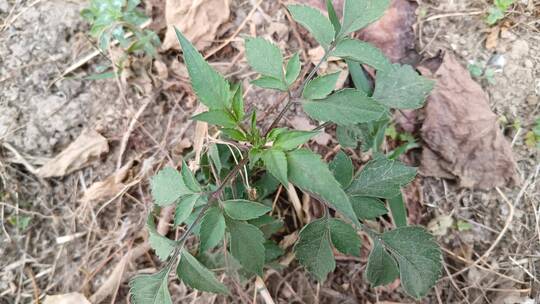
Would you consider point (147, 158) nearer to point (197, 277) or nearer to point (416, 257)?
point (197, 277)

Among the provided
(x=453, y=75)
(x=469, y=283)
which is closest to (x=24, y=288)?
(x=469, y=283)

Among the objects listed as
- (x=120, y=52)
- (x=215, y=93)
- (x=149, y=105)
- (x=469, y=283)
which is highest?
(x=215, y=93)

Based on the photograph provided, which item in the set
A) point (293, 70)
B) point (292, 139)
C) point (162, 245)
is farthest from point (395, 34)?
point (162, 245)

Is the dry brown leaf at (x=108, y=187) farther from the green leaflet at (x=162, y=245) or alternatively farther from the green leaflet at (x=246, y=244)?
the green leaflet at (x=246, y=244)

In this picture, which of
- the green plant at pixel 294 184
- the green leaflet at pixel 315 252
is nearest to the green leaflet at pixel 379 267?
the green plant at pixel 294 184

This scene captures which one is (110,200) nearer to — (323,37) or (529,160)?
(323,37)

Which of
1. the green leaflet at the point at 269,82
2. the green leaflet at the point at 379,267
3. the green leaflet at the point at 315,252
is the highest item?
the green leaflet at the point at 269,82

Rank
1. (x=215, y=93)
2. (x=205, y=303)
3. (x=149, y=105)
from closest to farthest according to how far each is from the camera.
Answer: (x=215, y=93), (x=205, y=303), (x=149, y=105)
